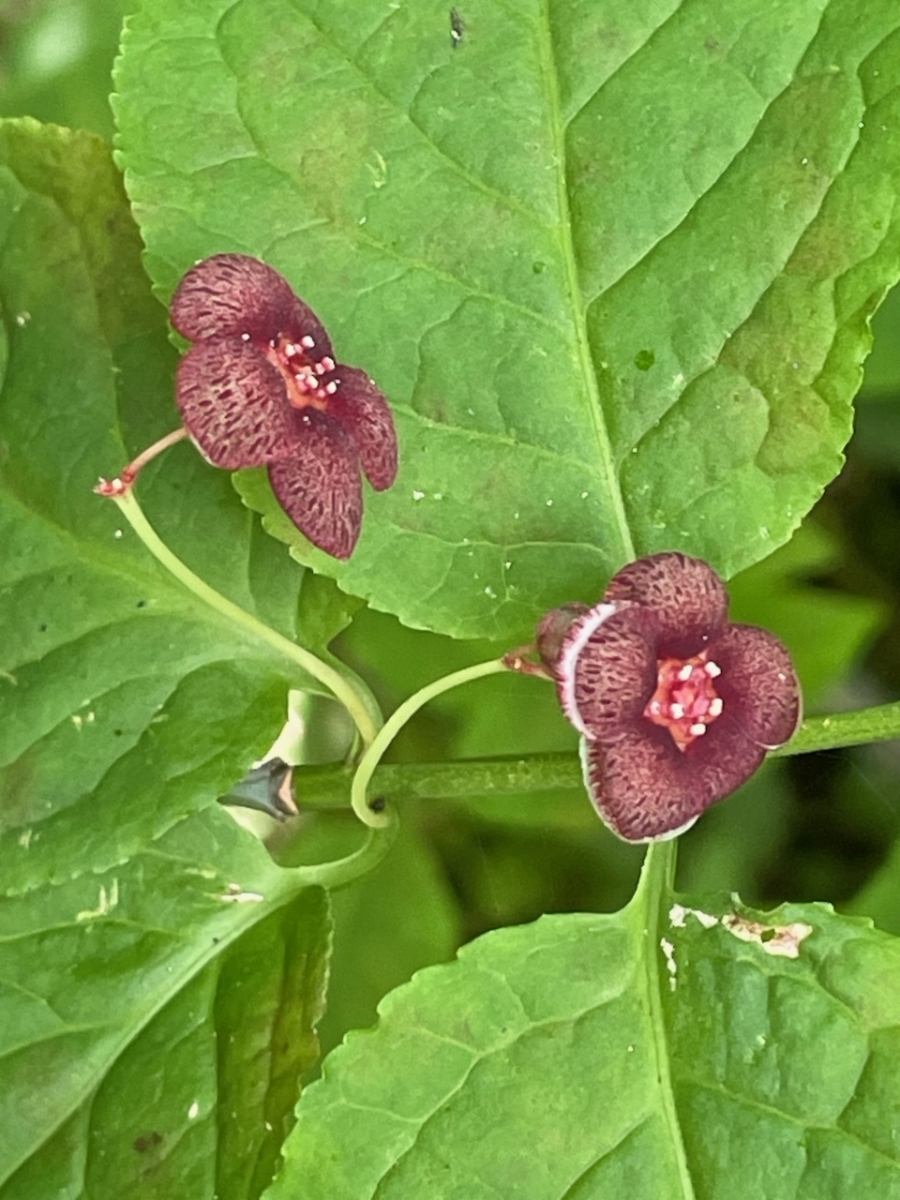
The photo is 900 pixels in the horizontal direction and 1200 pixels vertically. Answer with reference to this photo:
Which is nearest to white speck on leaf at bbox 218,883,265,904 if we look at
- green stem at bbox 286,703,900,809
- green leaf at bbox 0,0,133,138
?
green stem at bbox 286,703,900,809

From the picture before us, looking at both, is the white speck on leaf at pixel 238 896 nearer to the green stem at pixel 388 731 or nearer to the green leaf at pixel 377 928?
the green stem at pixel 388 731

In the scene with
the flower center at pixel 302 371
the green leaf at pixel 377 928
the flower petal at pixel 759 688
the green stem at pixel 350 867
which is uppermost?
the flower petal at pixel 759 688

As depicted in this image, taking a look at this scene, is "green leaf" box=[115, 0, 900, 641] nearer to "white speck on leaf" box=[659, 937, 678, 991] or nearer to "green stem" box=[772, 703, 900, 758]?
"green stem" box=[772, 703, 900, 758]

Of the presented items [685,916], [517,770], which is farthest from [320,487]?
[685,916]

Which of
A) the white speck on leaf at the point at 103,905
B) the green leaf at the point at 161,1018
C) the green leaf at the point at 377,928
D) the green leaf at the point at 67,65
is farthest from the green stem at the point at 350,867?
the green leaf at the point at 67,65

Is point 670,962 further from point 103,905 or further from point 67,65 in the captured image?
point 67,65

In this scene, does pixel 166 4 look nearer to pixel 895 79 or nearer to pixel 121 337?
pixel 121 337

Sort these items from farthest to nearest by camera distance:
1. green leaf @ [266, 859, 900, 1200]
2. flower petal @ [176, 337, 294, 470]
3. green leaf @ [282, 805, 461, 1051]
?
green leaf @ [282, 805, 461, 1051] < green leaf @ [266, 859, 900, 1200] < flower petal @ [176, 337, 294, 470]
